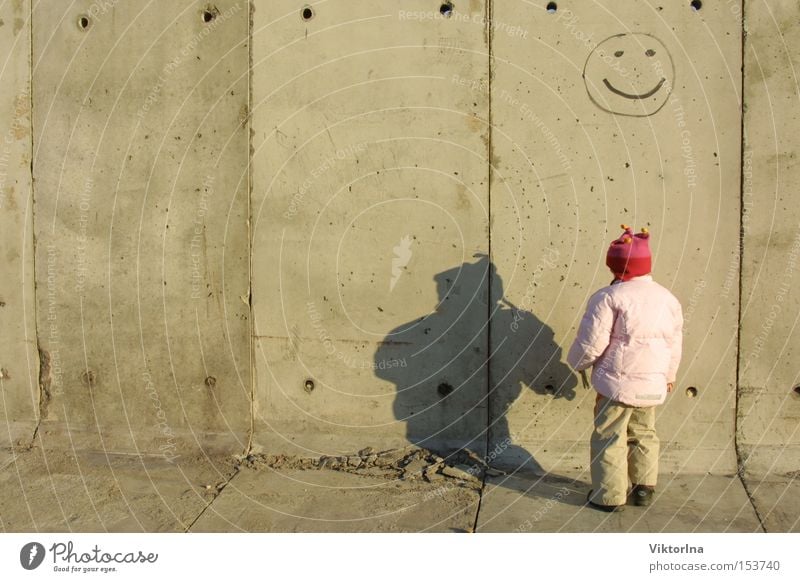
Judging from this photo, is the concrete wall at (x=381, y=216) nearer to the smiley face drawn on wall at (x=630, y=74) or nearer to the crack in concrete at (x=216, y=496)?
the smiley face drawn on wall at (x=630, y=74)

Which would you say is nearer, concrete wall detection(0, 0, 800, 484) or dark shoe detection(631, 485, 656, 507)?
dark shoe detection(631, 485, 656, 507)

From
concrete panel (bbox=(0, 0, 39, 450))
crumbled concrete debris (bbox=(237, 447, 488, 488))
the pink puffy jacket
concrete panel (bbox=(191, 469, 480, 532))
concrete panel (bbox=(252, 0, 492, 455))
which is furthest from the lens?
concrete panel (bbox=(0, 0, 39, 450))

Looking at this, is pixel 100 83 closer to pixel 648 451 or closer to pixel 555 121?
pixel 555 121

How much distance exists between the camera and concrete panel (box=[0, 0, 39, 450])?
17.4 ft

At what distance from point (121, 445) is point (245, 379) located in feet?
3.14

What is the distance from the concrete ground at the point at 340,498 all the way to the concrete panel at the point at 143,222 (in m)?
0.36

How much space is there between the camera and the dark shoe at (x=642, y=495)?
4.39 m

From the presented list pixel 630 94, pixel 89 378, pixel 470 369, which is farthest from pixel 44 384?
pixel 630 94

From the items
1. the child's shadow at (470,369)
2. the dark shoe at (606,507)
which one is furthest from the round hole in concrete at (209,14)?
the dark shoe at (606,507)

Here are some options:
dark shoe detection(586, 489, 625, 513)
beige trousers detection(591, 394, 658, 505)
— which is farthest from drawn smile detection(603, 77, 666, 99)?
dark shoe detection(586, 489, 625, 513)

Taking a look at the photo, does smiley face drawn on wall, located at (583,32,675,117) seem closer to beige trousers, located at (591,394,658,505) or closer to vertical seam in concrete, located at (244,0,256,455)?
beige trousers, located at (591,394,658,505)

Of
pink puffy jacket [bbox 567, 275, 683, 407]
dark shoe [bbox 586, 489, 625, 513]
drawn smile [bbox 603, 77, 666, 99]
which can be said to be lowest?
dark shoe [bbox 586, 489, 625, 513]

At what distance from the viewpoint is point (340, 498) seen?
4.60m

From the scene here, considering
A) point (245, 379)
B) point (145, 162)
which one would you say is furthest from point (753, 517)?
point (145, 162)
